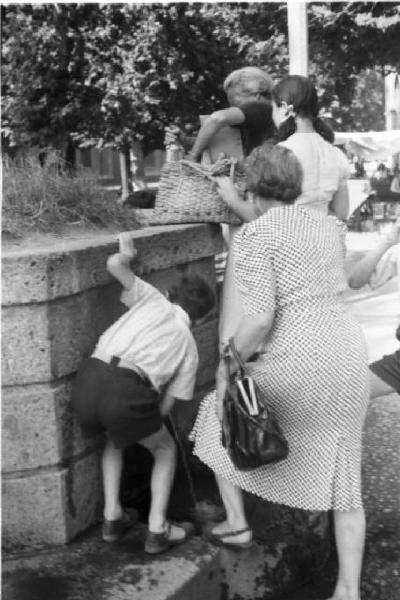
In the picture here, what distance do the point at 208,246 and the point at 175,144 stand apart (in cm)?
65

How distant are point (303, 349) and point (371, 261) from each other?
0.84 m

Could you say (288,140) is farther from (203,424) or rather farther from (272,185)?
(203,424)

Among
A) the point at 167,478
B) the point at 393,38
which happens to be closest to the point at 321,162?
the point at 167,478

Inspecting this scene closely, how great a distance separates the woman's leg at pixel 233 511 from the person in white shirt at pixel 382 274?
1006 mm

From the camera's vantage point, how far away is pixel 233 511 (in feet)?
11.4

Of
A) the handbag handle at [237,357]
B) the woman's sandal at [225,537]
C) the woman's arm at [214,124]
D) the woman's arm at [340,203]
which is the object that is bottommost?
the woman's sandal at [225,537]

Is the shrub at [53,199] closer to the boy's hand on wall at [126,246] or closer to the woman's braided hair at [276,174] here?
the boy's hand on wall at [126,246]

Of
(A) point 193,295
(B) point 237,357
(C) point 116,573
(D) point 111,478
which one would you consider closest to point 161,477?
(D) point 111,478

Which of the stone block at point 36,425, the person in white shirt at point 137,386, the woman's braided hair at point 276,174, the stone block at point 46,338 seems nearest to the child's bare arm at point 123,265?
the person in white shirt at point 137,386

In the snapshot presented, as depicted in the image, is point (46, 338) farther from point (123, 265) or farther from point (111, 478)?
point (111, 478)

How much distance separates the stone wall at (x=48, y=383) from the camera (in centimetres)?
319

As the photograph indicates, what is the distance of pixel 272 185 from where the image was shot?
10.7ft

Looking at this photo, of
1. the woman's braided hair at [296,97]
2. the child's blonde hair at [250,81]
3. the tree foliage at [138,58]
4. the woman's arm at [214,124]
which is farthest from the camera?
the tree foliage at [138,58]

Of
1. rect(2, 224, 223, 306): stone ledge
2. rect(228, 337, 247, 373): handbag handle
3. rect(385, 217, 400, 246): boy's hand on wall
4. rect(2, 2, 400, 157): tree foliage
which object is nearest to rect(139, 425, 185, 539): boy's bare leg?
rect(228, 337, 247, 373): handbag handle
